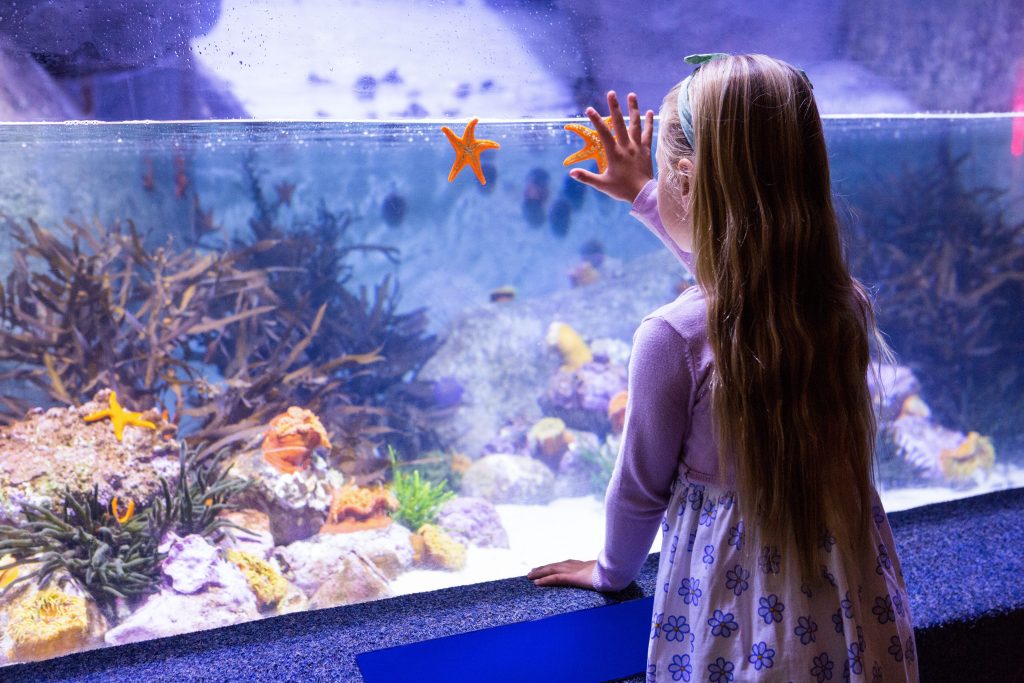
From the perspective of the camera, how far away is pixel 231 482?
8.86 feet

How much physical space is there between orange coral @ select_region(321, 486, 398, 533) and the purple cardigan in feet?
5.86

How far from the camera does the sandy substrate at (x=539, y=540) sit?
291 cm

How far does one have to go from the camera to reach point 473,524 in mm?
3311

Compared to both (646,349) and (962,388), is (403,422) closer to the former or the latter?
(646,349)

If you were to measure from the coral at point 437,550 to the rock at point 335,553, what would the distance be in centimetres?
5

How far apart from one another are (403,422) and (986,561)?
2.55 metres

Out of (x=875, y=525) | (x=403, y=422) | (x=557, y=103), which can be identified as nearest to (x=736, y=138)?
(x=875, y=525)

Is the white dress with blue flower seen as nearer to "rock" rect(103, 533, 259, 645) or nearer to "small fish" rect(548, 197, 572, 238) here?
"rock" rect(103, 533, 259, 645)

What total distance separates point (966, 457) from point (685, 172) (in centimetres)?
395

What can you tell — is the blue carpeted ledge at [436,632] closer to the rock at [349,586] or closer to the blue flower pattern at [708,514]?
the rock at [349,586]

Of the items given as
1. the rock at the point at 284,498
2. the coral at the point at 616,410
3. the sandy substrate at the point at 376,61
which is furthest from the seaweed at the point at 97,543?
the coral at the point at 616,410

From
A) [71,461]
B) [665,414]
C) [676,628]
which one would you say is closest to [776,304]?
[665,414]

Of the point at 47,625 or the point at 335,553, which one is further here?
the point at 335,553

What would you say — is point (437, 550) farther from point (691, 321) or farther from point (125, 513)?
point (691, 321)
